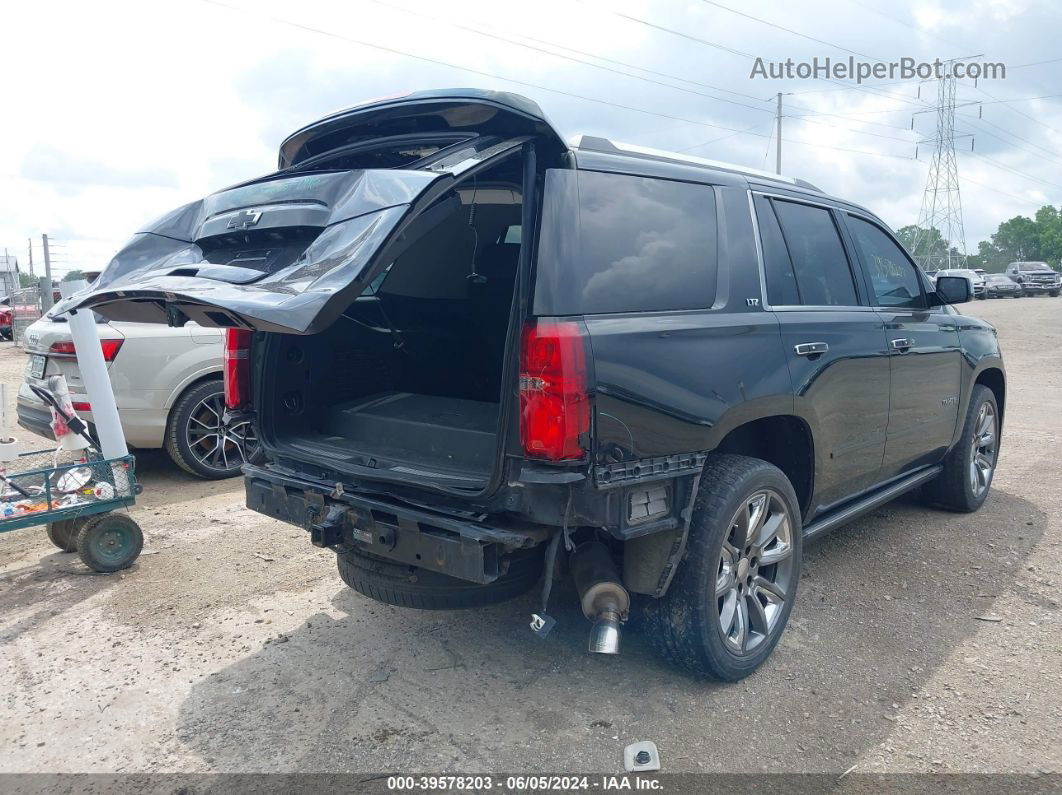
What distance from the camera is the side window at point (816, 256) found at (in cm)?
375

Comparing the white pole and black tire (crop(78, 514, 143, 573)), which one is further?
the white pole

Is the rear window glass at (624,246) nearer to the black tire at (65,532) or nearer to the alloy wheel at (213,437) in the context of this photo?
the black tire at (65,532)

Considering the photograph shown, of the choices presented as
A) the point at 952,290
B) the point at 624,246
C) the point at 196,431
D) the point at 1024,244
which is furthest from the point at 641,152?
the point at 1024,244

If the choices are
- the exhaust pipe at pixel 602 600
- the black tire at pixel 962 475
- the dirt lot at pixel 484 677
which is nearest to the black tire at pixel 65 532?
the dirt lot at pixel 484 677

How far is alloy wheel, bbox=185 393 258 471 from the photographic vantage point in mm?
6426

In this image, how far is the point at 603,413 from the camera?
2.65 m

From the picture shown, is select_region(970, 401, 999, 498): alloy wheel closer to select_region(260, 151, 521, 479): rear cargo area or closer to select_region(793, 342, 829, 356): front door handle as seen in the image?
select_region(793, 342, 829, 356): front door handle

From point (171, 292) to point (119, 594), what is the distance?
236 cm

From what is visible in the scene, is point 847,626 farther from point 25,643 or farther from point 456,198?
point 25,643

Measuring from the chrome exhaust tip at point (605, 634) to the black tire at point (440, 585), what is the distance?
0.32m

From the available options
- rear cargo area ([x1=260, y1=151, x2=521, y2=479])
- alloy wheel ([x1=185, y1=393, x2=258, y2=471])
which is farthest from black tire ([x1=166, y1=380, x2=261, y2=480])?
rear cargo area ([x1=260, y1=151, x2=521, y2=479])

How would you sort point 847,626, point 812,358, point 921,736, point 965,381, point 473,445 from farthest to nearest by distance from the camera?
point 965,381 → point 847,626 → point 812,358 → point 473,445 → point 921,736

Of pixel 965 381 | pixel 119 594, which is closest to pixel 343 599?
pixel 119 594

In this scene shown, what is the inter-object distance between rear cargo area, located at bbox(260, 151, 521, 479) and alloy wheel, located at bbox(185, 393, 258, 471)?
8.77ft
